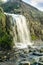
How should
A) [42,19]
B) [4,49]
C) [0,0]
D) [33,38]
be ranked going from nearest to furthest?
[4,49] → [33,38] → [42,19] → [0,0]

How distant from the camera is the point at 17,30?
66.8 meters

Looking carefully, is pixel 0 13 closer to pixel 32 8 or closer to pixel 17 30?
pixel 17 30

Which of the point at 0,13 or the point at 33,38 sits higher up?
the point at 0,13

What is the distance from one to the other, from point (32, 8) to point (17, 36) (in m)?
65.3

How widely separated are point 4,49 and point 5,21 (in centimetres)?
1373

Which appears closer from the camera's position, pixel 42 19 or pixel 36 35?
pixel 36 35

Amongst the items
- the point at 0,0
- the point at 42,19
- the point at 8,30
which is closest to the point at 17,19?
the point at 8,30

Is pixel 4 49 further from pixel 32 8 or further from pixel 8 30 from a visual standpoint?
pixel 32 8

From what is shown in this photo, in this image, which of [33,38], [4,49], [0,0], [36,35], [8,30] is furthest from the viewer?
[0,0]

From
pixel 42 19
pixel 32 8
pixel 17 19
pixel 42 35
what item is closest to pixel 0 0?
pixel 32 8

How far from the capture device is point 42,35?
84688 millimetres

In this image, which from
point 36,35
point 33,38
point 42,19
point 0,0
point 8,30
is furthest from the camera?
point 0,0

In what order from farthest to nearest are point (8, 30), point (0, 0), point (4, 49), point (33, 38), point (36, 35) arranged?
point (0, 0) < point (36, 35) < point (33, 38) < point (8, 30) < point (4, 49)

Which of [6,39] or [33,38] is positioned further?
[33,38]
